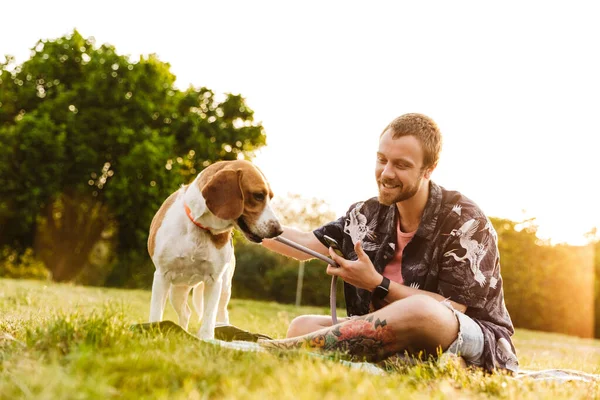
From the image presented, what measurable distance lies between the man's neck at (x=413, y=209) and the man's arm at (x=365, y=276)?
63 centimetres

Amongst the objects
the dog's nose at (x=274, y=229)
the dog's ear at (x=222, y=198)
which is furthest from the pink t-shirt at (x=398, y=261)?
the dog's ear at (x=222, y=198)

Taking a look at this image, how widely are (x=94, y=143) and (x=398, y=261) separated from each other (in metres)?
18.6

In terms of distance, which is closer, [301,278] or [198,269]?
[198,269]

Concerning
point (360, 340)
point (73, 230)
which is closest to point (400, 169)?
point (360, 340)

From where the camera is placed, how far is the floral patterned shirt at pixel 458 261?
13.5 ft

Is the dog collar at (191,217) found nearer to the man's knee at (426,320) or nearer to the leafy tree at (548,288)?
the man's knee at (426,320)

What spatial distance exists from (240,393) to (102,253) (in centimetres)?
3298

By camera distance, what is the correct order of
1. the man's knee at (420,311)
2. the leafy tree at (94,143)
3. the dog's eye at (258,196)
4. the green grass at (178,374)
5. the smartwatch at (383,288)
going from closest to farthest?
1. the green grass at (178,374)
2. the man's knee at (420,311)
3. the smartwatch at (383,288)
4. the dog's eye at (258,196)
5. the leafy tree at (94,143)

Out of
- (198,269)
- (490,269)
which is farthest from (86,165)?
(490,269)

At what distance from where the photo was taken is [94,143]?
21.2m

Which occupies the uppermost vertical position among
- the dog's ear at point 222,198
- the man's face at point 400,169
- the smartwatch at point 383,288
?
the man's face at point 400,169

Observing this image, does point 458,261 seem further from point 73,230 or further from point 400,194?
point 73,230

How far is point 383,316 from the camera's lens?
12.3 ft

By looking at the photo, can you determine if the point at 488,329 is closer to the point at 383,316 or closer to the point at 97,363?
the point at 383,316
